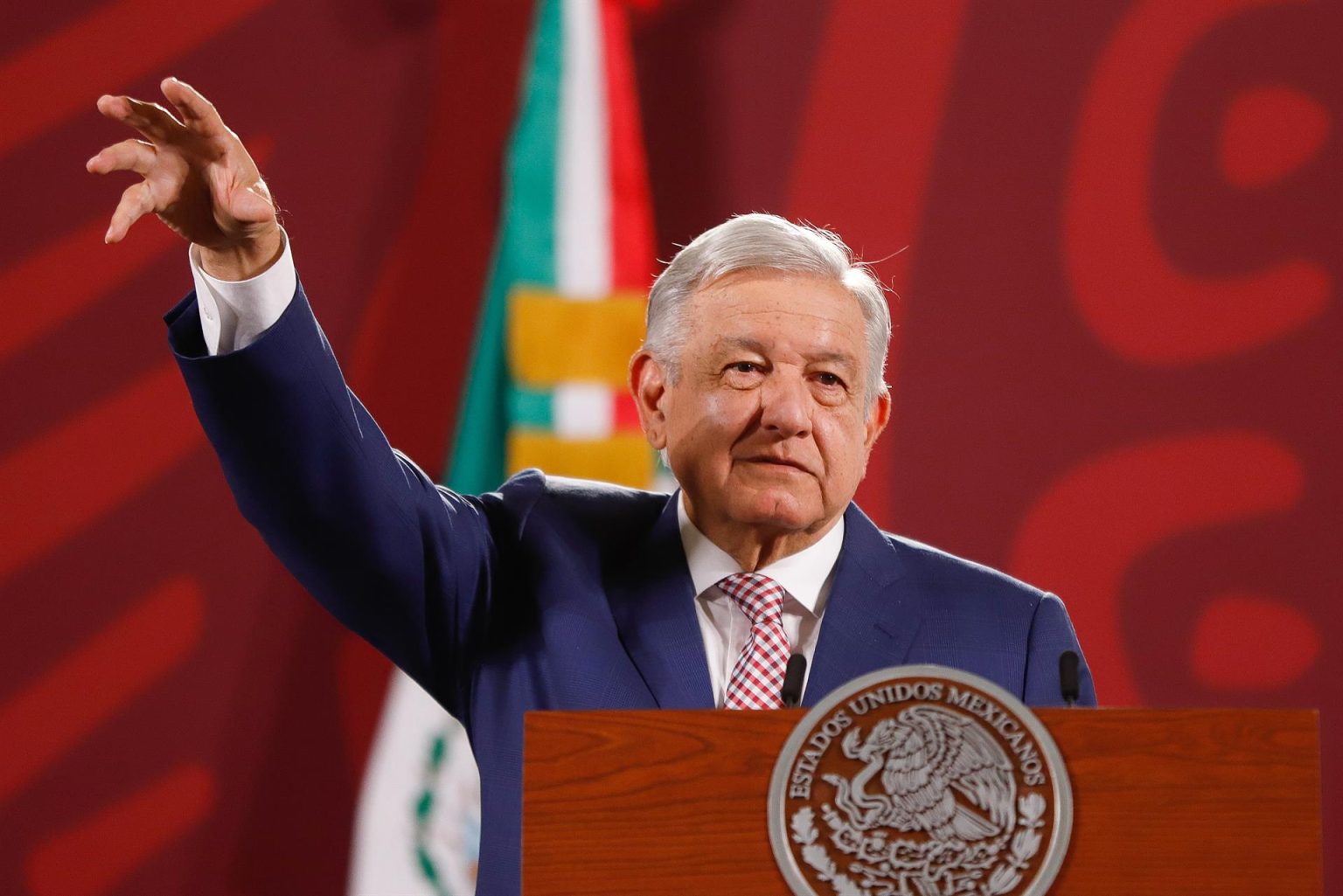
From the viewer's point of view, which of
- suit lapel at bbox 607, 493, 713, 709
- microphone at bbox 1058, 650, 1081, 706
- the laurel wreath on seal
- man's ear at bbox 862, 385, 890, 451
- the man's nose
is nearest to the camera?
the laurel wreath on seal

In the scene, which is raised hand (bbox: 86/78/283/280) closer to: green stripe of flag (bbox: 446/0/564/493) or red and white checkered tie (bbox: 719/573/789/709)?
red and white checkered tie (bbox: 719/573/789/709)

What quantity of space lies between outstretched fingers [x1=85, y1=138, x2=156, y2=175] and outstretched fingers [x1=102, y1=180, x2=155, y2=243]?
0.02 m

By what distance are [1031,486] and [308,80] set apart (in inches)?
65.2

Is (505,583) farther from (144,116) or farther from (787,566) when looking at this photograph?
(144,116)

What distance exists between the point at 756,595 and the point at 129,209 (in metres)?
0.75

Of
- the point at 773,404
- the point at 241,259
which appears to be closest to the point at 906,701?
the point at 773,404

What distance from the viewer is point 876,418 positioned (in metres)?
1.74

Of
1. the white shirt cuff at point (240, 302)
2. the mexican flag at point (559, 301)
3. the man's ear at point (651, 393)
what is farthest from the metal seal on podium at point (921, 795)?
the mexican flag at point (559, 301)

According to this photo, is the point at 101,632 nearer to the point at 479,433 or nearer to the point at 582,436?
the point at 479,433

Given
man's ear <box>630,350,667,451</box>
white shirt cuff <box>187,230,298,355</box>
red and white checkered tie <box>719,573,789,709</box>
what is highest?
white shirt cuff <box>187,230,298,355</box>

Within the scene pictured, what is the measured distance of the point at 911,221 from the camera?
9.95 ft

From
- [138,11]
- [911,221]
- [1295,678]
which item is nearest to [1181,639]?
[1295,678]

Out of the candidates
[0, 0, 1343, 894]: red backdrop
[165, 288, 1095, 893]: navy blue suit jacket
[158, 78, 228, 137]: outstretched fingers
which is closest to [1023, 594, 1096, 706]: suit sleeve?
[165, 288, 1095, 893]: navy blue suit jacket

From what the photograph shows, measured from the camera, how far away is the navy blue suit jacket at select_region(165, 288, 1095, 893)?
133cm
